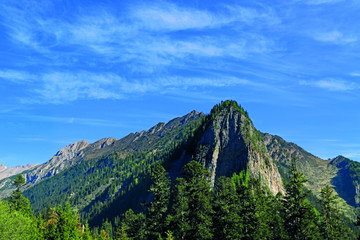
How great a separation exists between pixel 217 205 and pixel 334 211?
872 inches

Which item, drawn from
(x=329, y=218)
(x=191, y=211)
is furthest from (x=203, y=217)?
(x=329, y=218)

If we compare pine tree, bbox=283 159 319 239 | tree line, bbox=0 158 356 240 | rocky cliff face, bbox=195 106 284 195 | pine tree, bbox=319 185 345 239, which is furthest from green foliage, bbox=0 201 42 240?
rocky cliff face, bbox=195 106 284 195

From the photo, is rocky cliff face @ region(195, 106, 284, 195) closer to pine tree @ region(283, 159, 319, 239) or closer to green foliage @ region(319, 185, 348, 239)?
green foliage @ region(319, 185, 348, 239)

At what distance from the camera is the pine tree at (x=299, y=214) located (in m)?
45.8

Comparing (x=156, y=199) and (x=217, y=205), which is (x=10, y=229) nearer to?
(x=156, y=199)

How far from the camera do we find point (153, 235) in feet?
159

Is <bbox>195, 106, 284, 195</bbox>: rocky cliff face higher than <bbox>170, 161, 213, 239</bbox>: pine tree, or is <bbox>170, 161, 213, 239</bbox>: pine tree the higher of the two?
<bbox>195, 106, 284, 195</bbox>: rocky cliff face

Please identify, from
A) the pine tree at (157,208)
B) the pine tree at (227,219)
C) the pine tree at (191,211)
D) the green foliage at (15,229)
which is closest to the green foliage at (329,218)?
the pine tree at (227,219)

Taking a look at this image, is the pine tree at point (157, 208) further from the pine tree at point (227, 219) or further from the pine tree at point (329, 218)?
the pine tree at point (329, 218)

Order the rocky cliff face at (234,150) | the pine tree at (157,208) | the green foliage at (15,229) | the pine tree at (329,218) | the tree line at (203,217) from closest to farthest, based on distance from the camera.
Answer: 1. the green foliage at (15,229)
2. the tree line at (203,217)
3. the pine tree at (157,208)
4. the pine tree at (329,218)
5. the rocky cliff face at (234,150)

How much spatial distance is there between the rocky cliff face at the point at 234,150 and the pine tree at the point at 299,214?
10533cm

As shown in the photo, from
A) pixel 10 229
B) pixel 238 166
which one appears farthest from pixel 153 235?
pixel 238 166

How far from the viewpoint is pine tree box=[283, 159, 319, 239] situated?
45812mm

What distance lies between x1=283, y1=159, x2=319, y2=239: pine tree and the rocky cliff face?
346 ft
